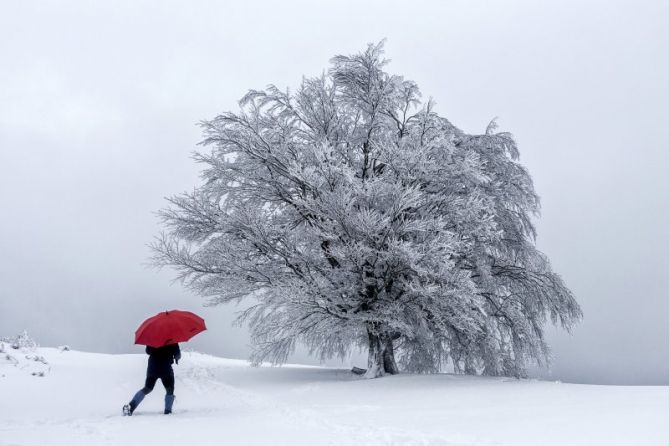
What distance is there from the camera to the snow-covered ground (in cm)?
665

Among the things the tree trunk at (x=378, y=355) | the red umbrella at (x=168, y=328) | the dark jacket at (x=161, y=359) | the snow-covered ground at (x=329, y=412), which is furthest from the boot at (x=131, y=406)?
the tree trunk at (x=378, y=355)

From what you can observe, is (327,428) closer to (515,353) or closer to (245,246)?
(245,246)

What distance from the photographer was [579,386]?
11203 millimetres

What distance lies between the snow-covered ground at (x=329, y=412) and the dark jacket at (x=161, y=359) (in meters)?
0.74

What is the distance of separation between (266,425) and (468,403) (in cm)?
357

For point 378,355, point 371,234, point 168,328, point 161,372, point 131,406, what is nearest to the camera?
point 131,406

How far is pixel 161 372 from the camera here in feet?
31.0

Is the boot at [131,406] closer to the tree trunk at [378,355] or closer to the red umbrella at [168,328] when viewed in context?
the red umbrella at [168,328]

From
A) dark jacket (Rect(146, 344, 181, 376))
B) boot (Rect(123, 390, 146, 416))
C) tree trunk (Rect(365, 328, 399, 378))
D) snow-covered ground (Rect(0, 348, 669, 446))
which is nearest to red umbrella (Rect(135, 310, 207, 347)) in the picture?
dark jacket (Rect(146, 344, 181, 376))

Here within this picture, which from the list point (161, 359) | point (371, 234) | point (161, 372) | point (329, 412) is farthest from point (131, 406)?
point (371, 234)

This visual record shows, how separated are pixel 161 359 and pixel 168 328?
67cm

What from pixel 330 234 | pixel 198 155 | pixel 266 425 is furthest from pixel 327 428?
pixel 198 155

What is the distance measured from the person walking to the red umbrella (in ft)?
1.15

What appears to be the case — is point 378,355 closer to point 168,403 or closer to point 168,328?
point 168,403
